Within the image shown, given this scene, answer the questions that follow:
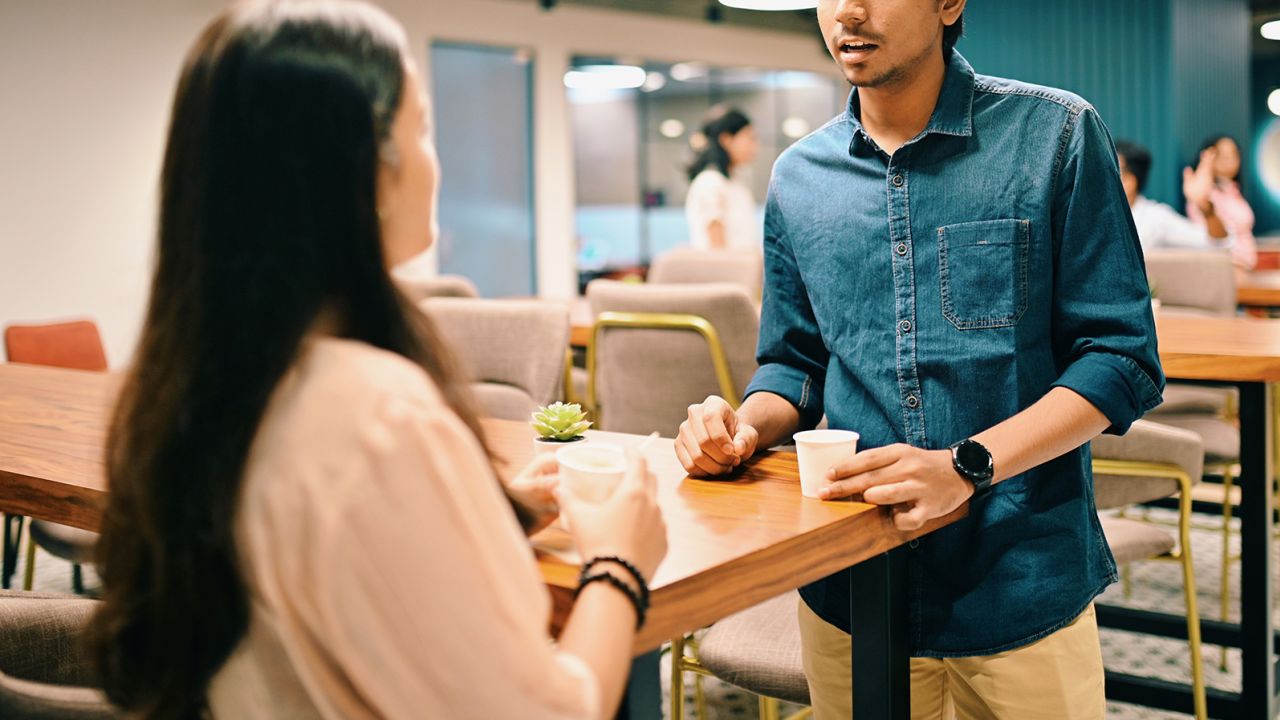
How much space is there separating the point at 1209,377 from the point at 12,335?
3436 mm

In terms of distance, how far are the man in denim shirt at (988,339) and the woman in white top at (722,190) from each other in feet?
15.8

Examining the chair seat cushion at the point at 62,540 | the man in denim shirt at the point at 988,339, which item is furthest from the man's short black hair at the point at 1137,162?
the chair seat cushion at the point at 62,540

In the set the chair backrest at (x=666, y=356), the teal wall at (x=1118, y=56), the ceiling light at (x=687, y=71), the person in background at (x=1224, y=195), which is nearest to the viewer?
the chair backrest at (x=666, y=356)

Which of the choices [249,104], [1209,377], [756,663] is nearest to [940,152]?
[756,663]

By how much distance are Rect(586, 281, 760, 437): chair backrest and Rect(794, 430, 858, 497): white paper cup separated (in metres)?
1.49

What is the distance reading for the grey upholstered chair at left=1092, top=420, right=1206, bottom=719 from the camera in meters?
2.33

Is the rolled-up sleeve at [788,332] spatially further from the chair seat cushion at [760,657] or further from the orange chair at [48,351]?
the orange chair at [48,351]

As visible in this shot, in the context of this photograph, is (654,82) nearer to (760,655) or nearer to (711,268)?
(711,268)

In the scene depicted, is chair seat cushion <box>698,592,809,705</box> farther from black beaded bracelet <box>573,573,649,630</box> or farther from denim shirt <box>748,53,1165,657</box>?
black beaded bracelet <box>573,573,649,630</box>

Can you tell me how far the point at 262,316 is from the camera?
0.78 m

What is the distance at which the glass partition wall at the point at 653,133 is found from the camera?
11.4 metres

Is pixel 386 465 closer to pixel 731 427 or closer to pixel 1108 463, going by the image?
pixel 731 427

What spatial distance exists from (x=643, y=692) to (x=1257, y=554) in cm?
182

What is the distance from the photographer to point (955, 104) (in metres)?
A: 1.47
